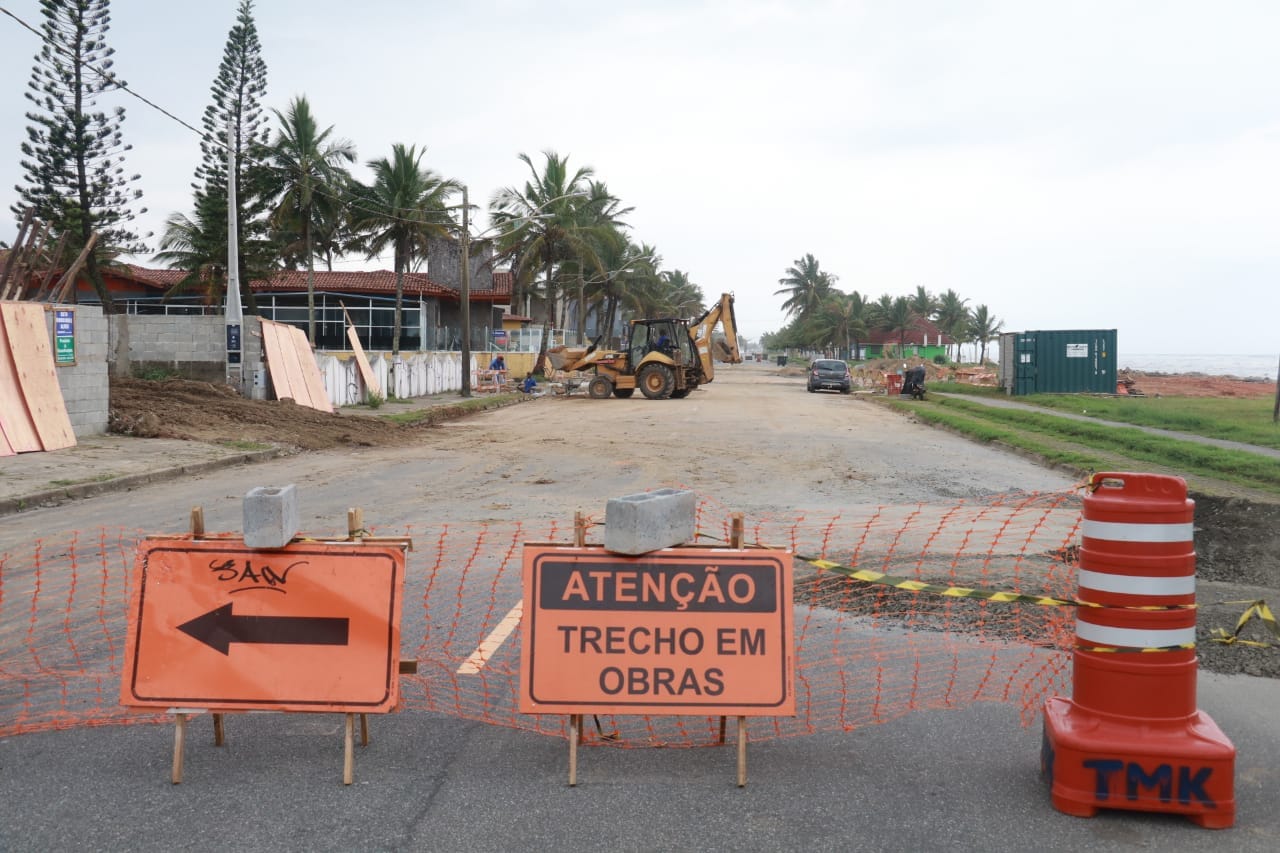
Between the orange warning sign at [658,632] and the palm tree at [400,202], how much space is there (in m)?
45.2

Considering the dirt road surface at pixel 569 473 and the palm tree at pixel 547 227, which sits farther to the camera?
the palm tree at pixel 547 227

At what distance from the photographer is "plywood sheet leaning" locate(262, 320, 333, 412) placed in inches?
982

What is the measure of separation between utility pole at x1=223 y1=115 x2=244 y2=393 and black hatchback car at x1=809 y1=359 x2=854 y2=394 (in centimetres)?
2945

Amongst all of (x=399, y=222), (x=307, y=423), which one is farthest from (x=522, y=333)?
(x=307, y=423)

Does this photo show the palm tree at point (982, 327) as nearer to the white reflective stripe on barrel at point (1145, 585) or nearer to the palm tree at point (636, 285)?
the palm tree at point (636, 285)

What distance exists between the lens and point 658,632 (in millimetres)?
4566

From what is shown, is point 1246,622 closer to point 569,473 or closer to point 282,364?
point 569,473

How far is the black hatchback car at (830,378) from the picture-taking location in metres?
48.8

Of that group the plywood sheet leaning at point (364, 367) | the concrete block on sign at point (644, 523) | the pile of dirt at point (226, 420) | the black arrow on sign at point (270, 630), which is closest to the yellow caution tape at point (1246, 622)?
the concrete block on sign at point (644, 523)

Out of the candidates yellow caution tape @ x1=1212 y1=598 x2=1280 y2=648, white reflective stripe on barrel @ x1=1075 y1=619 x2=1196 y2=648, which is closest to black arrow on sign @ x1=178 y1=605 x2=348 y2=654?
white reflective stripe on barrel @ x1=1075 y1=619 x2=1196 y2=648

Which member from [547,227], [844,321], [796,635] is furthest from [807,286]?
[796,635]

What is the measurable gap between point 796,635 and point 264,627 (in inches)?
122

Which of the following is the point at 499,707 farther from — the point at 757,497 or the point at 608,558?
the point at 757,497

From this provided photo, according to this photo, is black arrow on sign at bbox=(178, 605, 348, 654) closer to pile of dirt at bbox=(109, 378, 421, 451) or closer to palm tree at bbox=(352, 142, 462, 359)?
pile of dirt at bbox=(109, 378, 421, 451)
